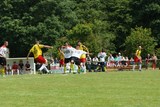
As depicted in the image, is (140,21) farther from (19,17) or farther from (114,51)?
(19,17)

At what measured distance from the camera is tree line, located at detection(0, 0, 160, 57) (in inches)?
2741

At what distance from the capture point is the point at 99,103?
1138 cm

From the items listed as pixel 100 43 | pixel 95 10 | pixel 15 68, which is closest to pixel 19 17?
pixel 95 10

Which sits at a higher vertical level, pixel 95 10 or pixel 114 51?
pixel 95 10

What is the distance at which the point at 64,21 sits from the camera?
73000mm

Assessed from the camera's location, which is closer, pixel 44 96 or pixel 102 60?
pixel 44 96

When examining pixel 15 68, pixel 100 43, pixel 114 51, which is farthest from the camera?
pixel 114 51

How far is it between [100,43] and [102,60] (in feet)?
70.9

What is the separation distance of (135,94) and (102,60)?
26164mm

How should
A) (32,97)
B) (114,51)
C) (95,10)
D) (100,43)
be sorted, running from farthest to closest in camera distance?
(95,10)
(114,51)
(100,43)
(32,97)

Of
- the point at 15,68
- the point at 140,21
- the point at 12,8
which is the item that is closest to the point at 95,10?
the point at 140,21

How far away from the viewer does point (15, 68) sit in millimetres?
42469

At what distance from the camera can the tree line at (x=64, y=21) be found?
228 ft

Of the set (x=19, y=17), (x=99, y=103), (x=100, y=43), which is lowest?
(x=99, y=103)
